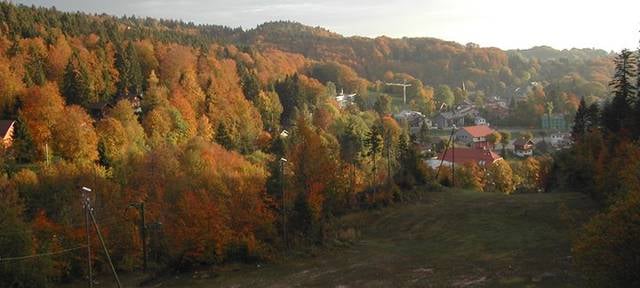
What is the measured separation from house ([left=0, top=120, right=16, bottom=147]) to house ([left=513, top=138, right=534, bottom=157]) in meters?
64.8

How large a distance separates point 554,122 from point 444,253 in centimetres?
8925

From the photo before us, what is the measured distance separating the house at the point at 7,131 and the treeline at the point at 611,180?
134 ft

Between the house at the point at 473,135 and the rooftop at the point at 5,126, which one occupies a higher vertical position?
the rooftop at the point at 5,126

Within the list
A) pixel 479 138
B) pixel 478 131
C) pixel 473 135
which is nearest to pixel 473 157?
pixel 479 138

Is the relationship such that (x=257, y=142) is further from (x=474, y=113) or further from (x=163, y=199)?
(x=474, y=113)

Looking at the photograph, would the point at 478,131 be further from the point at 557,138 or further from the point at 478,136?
the point at 557,138

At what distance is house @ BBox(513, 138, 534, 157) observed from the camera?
3307 inches

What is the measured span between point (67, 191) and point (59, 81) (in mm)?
21949

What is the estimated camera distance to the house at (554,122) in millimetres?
104312

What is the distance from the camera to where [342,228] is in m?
30.5

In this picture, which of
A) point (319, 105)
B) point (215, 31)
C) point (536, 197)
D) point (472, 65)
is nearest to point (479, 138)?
point (319, 105)

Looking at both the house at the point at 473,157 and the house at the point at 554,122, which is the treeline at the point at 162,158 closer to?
the house at the point at 473,157

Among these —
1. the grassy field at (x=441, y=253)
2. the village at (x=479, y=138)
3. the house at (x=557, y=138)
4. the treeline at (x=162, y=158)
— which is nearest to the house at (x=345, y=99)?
the village at (x=479, y=138)

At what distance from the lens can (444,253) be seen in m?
24.3
